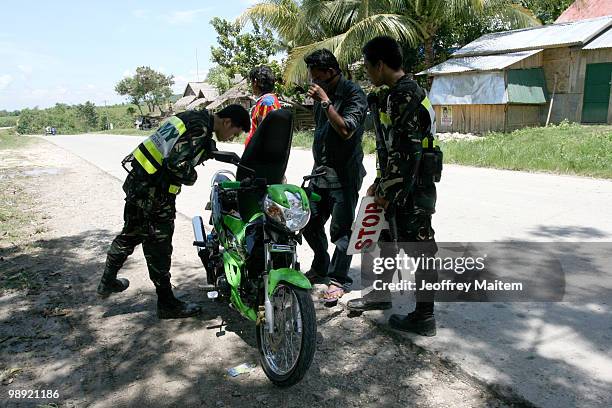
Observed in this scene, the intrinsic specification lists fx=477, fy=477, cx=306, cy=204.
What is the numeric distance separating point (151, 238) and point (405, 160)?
1.89 m

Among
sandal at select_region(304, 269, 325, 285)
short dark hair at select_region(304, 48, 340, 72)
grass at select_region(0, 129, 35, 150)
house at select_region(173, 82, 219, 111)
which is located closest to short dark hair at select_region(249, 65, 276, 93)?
short dark hair at select_region(304, 48, 340, 72)

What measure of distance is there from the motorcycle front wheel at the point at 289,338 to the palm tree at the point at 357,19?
14.2m

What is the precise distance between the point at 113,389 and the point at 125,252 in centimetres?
120

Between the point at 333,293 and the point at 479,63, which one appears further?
the point at 479,63

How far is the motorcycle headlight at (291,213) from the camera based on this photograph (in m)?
2.67

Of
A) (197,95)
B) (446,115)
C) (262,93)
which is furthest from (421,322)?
(197,95)

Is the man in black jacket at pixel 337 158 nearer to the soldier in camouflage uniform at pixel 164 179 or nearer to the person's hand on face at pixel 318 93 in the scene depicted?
the person's hand on face at pixel 318 93

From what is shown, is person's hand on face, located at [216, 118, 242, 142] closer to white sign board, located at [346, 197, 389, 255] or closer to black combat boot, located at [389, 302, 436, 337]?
white sign board, located at [346, 197, 389, 255]

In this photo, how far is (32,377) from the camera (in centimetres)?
285

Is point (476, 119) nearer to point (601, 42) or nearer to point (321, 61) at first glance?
point (601, 42)

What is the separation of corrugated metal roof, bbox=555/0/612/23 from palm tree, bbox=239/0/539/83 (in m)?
5.03

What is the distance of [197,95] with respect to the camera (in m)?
52.5

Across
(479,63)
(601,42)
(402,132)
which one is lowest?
(402,132)

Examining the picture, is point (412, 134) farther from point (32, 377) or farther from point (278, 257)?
point (32, 377)
